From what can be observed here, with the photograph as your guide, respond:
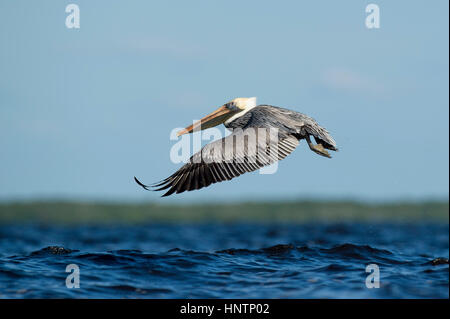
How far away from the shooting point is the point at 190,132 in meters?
10.2

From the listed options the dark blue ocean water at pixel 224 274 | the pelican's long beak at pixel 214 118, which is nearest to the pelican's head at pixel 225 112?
the pelican's long beak at pixel 214 118

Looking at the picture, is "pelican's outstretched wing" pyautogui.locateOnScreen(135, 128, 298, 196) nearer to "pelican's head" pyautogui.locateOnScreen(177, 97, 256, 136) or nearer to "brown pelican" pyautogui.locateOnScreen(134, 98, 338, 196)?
"brown pelican" pyautogui.locateOnScreen(134, 98, 338, 196)

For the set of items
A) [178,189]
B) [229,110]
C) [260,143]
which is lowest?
[178,189]

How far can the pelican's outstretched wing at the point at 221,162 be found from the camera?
8.07 meters

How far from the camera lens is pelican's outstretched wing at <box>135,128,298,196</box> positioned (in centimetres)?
807

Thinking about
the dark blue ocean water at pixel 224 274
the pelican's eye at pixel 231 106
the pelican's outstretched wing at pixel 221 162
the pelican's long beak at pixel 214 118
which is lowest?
the dark blue ocean water at pixel 224 274

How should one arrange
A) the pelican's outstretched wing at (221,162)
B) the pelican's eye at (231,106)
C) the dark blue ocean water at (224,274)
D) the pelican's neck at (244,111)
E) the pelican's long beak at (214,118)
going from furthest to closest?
the pelican's eye at (231,106)
the pelican's long beak at (214,118)
the pelican's neck at (244,111)
the pelican's outstretched wing at (221,162)
the dark blue ocean water at (224,274)

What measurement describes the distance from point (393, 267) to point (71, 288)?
3.98 meters

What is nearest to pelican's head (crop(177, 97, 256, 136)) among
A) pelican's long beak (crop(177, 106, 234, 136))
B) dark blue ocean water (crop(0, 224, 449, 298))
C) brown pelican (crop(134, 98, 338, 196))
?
pelican's long beak (crop(177, 106, 234, 136))

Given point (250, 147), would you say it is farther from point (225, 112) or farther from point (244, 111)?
point (225, 112)

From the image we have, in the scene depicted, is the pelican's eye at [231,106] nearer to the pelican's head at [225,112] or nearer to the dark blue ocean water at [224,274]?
the pelican's head at [225,112]
